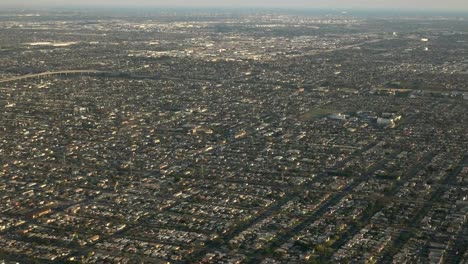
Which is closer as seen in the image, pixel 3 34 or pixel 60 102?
pixel 60 102

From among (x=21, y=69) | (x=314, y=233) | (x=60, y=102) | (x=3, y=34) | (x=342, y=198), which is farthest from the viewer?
(x=3, y=34)

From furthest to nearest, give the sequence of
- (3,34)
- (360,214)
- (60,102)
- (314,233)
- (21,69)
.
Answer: (3,34) < (21,69) < (60,102) < (360,214) < (314,233)

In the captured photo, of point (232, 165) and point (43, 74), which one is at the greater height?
point (232, 165)

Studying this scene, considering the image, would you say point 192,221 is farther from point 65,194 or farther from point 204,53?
point 204,53

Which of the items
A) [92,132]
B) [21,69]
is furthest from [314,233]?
[21,69]

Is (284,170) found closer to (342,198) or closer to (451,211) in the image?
(342,198)

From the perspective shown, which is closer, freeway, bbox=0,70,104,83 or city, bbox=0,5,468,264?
city, bbox=0,5,468,264

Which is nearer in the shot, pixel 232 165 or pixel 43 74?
pixel 232 165

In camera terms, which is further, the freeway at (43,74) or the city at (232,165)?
the freeway at (43,74)

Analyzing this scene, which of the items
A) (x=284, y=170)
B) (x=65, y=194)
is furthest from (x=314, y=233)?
(x=65, y=194)
